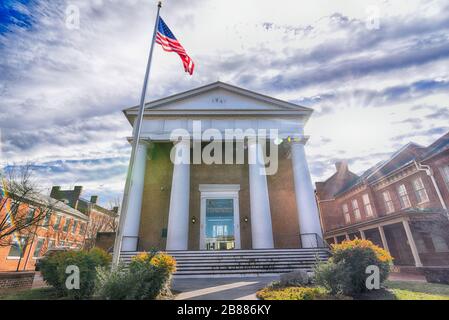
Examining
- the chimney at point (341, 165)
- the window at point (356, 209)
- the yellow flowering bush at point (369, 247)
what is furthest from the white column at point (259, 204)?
the chimney at point (341, 165)

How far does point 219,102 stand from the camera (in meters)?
16.6

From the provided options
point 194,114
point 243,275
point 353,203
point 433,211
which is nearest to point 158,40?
point 194,114

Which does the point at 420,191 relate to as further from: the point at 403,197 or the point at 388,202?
the point at 388,202

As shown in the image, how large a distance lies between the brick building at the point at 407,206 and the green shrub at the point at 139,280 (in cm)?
1420

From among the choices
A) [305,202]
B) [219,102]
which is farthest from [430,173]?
[219,102]

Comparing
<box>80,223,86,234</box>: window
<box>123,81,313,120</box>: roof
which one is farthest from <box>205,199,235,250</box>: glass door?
<box>80,223,86,234</box>: window

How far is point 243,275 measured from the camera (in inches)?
365

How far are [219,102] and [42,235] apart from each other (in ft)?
92.0

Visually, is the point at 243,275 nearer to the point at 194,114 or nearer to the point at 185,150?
the point at 185,150

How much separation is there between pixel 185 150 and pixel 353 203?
21.7 meters

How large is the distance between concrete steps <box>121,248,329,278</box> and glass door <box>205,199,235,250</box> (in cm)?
499

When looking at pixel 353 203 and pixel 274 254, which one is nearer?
pixel 274 254

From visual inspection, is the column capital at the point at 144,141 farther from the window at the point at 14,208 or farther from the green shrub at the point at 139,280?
the green shrub at the point at 139,280
